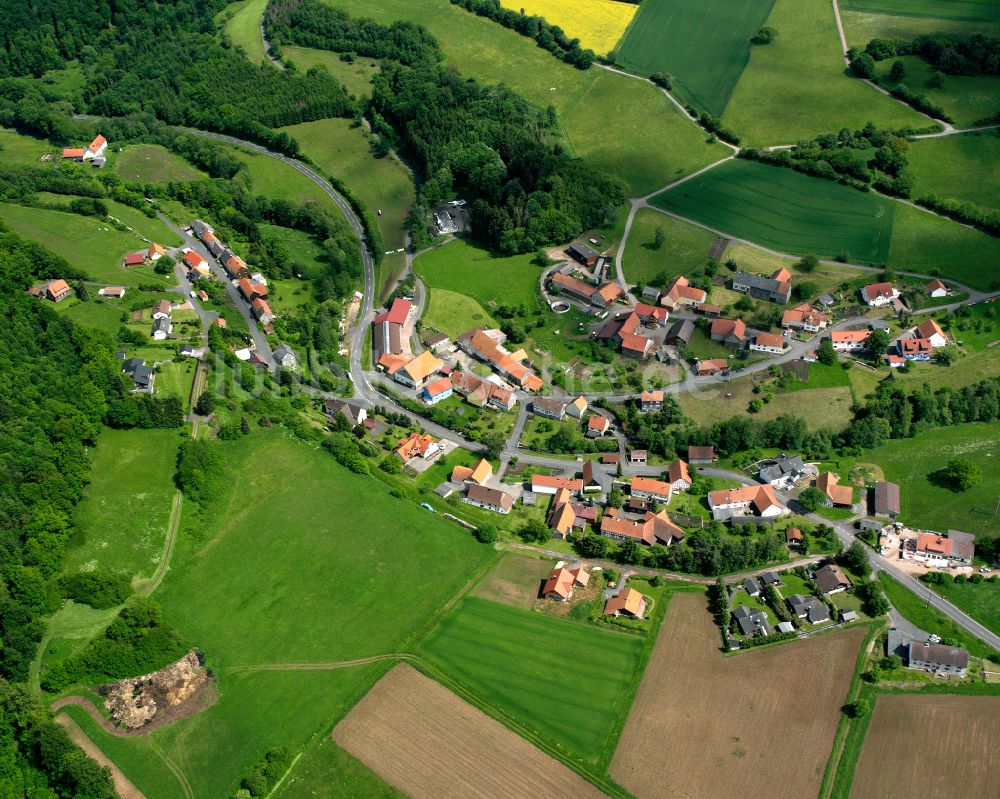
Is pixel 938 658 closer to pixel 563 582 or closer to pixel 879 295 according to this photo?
pixel 563 582

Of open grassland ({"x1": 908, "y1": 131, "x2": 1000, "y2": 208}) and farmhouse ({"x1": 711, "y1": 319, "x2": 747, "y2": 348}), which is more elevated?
open grassland ({"x1": 908, "y1": 131, "x2": 1000, "y2": 208})

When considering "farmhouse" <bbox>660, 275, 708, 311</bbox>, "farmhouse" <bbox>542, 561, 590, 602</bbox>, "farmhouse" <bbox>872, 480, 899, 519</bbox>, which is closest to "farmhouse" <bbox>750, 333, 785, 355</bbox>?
"farmhouse" <bbox>660, 275, 708, 311</bbox>

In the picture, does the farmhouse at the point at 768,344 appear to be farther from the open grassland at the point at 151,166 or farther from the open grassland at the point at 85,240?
the open grassland at the point at 151,166

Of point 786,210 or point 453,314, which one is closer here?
point 453,314

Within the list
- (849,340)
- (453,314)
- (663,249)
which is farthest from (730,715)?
(663,249)

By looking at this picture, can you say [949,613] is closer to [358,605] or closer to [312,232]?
[358,605]

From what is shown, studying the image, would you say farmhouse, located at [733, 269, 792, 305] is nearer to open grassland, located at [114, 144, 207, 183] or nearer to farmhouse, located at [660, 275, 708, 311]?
farmhouse, located at [660, 275, 708, 311]
